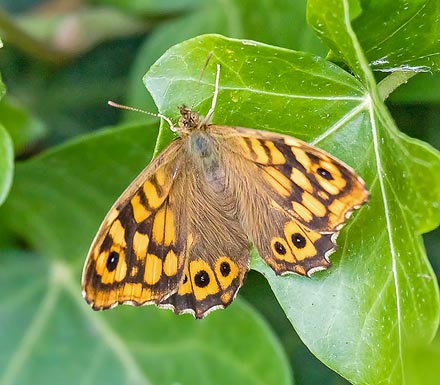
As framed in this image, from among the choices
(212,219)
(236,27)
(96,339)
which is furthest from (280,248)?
(96,339)

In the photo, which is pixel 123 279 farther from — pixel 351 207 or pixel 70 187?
pixel 70 187

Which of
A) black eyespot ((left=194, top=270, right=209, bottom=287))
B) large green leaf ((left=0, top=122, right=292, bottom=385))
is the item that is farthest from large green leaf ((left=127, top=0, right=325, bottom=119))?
black eyespot ((left=194, top=270, right=209, bottom=287))

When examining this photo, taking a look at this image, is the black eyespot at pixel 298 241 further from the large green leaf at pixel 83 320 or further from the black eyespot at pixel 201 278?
the large green leaf at pixel 83 320

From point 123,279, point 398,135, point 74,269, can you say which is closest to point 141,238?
point 123,279

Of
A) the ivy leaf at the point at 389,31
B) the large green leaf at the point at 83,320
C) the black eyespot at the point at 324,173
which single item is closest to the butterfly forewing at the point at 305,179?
the black eyespot at the point at 324,173

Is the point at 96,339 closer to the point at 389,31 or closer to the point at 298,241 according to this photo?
the point at 298,241

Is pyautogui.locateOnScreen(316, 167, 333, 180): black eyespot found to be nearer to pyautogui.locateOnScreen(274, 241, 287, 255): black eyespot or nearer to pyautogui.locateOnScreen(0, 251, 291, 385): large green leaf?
pyautogui.locateOnScreen(274, 241, 287, 255): black eyespot

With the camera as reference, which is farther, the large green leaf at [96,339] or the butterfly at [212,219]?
the large green leaf at [96,339]

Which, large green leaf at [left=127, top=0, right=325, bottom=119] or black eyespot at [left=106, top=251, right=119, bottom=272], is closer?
black eyespot at [left=106, top=251, right=119, bottom=272]
